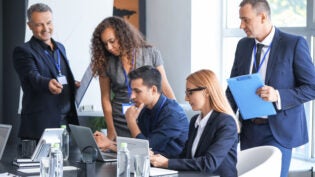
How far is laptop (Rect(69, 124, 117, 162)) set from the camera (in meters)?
3.60

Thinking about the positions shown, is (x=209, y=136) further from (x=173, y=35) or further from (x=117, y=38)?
(x=173, y=35)

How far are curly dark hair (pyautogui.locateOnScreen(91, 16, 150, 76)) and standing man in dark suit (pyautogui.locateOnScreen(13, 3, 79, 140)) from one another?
32cm

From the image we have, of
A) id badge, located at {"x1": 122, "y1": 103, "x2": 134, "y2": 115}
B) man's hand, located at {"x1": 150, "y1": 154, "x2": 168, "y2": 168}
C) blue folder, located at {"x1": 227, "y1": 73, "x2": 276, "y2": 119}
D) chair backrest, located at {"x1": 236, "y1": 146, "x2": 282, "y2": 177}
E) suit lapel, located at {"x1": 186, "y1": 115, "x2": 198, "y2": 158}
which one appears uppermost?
blue folder, located at {"x1": 227, "y1": 73, "x2": 276, "y2": 119}

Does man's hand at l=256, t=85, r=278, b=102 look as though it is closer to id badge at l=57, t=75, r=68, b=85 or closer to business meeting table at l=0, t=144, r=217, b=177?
business meeting table at l=0, t=144, r=217, b=177

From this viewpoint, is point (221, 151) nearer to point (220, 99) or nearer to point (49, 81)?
point (220, 99)

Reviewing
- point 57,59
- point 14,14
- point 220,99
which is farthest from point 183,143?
point 14,14

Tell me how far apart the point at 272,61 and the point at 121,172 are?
130 cm

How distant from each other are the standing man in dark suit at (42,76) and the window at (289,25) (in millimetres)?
2310

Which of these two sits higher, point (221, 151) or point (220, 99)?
point (220, 99)

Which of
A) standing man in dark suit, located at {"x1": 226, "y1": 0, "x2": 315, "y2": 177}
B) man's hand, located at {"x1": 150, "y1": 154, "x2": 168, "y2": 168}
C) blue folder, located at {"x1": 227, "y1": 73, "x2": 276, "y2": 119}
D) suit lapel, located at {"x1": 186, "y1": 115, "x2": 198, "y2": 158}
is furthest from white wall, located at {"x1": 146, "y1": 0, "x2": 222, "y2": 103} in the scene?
man's hand, located at {"x1": 150, "y1": 154, "x2": 168, "y2": 168}

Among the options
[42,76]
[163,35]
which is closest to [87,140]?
[42,76]

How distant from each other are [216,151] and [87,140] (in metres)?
0.82

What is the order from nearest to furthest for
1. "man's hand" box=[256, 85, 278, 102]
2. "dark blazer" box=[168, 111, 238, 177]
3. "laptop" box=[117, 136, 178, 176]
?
"laptop" box=[117, 136, 178, 176] < "dark blazer" box=[168, 111, 238, 177] < "man's hand" box=[256, 85, 278, 102]

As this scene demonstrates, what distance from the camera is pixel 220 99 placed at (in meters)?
3.47
